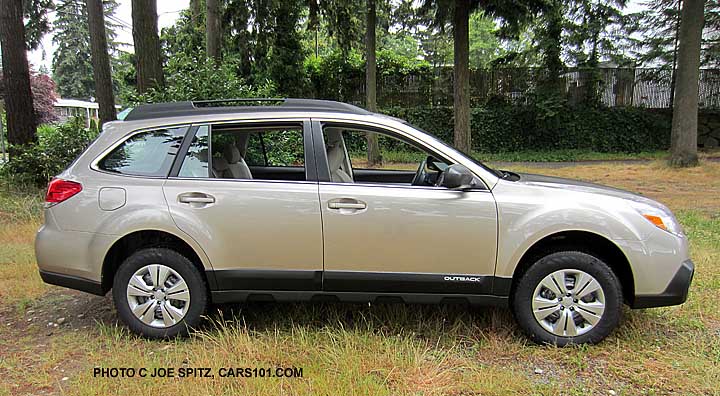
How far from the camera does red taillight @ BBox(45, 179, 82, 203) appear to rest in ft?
11.7

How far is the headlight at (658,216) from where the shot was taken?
3.39 m

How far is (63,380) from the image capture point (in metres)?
3.09

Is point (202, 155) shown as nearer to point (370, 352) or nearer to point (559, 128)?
point (370, 352)

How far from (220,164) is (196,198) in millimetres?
468

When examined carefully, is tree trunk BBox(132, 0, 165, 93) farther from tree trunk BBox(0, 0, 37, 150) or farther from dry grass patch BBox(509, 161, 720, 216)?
dry grass patch BBox(509, 161, 720, 216)

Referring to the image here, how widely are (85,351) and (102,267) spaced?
1.98 feet

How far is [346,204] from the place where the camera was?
11.2 ft

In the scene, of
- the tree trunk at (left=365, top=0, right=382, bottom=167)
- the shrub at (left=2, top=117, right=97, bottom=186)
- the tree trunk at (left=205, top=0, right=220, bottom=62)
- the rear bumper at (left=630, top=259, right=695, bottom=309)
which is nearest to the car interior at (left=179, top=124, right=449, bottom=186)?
the rear bumper at (left=630, top=259, right=695, bottom=309)

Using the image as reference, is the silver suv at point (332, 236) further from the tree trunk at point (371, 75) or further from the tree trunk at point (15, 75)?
the tree trunk at point (371, 75)

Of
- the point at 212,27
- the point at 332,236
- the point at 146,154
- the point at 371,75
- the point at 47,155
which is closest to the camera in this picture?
the point at 332,236

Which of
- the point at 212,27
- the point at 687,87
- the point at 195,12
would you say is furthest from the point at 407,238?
the point at 195,12

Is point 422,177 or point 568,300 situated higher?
point 422,177

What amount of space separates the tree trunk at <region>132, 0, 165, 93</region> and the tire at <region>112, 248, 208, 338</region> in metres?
6.08

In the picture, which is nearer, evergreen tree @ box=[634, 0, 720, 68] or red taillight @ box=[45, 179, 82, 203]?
red taillight @ box=[45, 179, 82, 203]
